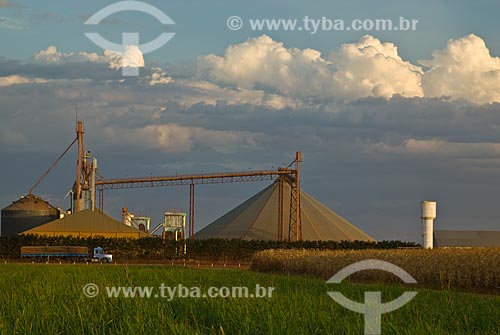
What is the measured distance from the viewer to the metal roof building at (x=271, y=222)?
97.1 m

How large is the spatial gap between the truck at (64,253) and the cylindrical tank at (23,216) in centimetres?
2117

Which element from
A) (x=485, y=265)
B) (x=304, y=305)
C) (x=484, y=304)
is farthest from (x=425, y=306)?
(x=485, y=265)

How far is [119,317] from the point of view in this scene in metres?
15.0

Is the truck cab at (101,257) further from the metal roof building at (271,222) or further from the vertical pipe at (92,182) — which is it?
the vertical pipe at (92,182)

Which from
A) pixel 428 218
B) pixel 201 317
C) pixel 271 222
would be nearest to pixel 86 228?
pixel 271 222

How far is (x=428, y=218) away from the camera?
6725cm

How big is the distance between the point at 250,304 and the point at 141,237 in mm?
67736

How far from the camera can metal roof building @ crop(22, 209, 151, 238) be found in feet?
277

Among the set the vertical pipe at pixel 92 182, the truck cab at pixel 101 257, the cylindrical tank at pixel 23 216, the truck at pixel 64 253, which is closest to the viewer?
the truck cab at pixel 101 257

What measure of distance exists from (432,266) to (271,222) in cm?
5840

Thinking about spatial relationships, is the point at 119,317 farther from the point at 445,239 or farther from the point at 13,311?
the point at 445,239

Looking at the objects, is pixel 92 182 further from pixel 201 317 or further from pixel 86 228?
pixel 201 317

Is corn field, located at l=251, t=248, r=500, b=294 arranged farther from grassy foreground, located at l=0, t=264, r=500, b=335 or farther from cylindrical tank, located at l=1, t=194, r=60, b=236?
cylindrical tank, located at l=1, t=194, r=60, b=236

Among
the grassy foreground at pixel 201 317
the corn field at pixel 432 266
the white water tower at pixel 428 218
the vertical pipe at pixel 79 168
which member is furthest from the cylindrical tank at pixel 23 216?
the grassy foreground at pixel 201 317
